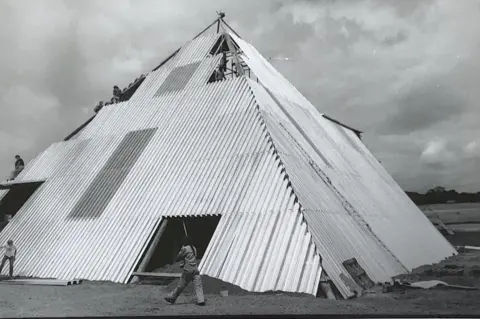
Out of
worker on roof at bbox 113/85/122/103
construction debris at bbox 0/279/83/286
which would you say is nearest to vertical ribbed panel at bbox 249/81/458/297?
construction debris at bbox 0/279/83/286

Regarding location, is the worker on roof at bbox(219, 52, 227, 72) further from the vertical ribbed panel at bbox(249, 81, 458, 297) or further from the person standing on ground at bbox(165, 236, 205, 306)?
the person standing on ground at bbox(165, 236, 205, 306)

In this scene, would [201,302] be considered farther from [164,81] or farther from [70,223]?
[164,81]

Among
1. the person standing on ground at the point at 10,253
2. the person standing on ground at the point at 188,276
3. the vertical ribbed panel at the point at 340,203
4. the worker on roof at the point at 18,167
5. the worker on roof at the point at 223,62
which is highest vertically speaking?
the worker on roof at the point at 223,62

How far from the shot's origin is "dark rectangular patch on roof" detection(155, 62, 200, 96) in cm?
1991

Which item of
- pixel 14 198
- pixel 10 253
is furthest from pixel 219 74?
pixel 14 198

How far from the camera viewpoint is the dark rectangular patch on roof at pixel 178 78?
19.9 metres

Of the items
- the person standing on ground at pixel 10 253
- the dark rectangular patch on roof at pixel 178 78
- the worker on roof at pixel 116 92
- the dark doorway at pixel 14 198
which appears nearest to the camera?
the person standing on ground at pixel 10 253

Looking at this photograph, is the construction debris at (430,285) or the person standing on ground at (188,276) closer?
the person standing on ground at (188,276)

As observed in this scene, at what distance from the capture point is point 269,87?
1938 centimetres

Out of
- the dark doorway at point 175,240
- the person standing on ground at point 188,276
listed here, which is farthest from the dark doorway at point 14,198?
the person standing on ground at point 188,276

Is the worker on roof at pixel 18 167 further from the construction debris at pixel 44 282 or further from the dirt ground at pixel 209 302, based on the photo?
the dirt ground at pixel 209 302

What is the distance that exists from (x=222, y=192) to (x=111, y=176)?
5.51m

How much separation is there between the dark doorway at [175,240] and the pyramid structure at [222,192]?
1.03m

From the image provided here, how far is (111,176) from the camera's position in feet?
55.3
